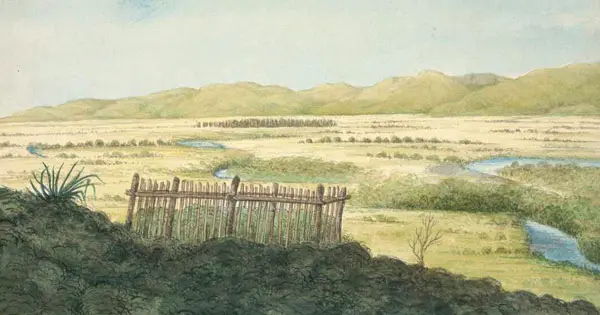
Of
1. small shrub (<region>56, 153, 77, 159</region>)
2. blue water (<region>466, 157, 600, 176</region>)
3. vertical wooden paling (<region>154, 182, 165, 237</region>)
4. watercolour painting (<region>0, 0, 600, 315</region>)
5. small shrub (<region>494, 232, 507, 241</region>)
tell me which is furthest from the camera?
small shrub (<region>56, 153, 77, 159</region>)

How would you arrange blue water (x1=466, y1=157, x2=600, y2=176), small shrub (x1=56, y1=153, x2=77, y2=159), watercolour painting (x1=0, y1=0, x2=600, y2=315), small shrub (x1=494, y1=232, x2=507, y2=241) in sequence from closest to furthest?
watercolour painting (x1=0, y1=0, x2=600, y2=315) < small shrub (x1=494, y1=232, x2=507, y2=241) < blue water (x1=466, y1=157, x2=600, y2=176) < small shrub (x1=56, y1=153, x2=77, y2=159)

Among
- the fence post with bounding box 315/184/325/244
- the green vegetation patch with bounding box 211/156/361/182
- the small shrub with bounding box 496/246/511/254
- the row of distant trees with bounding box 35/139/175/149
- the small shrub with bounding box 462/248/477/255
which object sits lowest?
the small shrub with bounding box 462/248/477/255

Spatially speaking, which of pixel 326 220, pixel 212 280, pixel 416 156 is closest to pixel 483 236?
pixel 416 156

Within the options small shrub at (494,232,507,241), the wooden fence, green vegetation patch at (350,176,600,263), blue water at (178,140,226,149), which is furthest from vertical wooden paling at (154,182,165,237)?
small shrub at (494,232,507,241)

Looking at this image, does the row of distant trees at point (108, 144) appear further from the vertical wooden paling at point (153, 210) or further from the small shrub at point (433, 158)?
the small shrub at point (433, 158)

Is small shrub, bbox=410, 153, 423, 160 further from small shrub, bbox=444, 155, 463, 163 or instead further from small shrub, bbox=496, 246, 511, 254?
small shrub, bbox=496, 246, 511, 254

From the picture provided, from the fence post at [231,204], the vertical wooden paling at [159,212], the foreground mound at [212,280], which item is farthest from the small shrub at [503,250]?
the vertical wooden paling at [159,212]

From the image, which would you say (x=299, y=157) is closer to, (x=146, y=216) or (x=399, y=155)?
(x=399, y=155)

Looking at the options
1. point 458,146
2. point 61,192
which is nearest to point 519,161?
point 458,146

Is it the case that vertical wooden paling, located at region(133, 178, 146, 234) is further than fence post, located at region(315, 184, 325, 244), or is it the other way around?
vertical wooden paling, located at region(133, 178, 146, 234)
